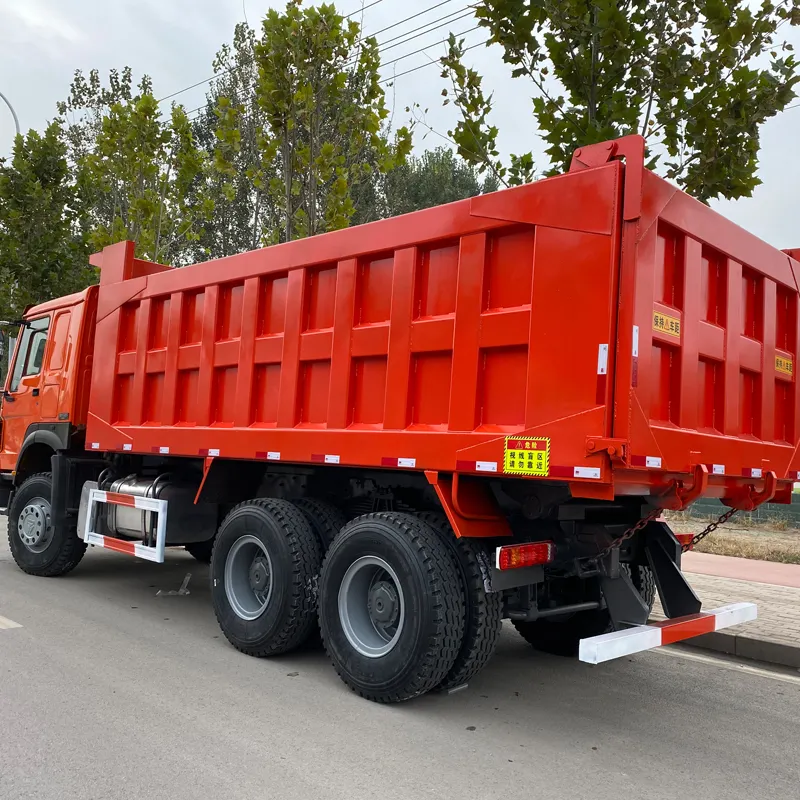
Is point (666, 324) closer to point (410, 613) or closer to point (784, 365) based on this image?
point (784, 365)

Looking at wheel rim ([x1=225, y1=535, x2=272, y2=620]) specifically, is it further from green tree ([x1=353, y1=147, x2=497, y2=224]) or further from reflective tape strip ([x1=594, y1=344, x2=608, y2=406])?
green tree ([x1=353, y1=147, x2=497, y2=224])

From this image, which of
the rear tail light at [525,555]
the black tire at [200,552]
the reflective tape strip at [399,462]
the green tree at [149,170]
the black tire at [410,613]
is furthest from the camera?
the green tree at [149,170]

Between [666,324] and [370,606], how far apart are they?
7.81 ft

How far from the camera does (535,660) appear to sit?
5734mm

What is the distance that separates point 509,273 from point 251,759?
279 cm

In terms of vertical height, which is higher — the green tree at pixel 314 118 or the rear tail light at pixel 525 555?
the green tree at pixel 314 118

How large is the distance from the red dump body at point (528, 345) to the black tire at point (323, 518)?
38cm

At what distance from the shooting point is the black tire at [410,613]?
429 cm

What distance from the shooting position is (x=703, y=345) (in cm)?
450

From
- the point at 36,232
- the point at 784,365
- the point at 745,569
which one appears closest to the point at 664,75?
the point at 784,365

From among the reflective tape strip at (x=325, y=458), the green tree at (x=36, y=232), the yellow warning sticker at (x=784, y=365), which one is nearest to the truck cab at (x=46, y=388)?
the reflective tape strip at (x=325, y=458)

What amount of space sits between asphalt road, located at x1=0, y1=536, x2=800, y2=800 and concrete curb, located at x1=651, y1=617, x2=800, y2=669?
18cm

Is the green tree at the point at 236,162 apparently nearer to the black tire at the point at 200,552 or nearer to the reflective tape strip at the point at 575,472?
the black tire at the point at 200,552

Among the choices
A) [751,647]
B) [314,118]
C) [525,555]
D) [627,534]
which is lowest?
[751,647]
